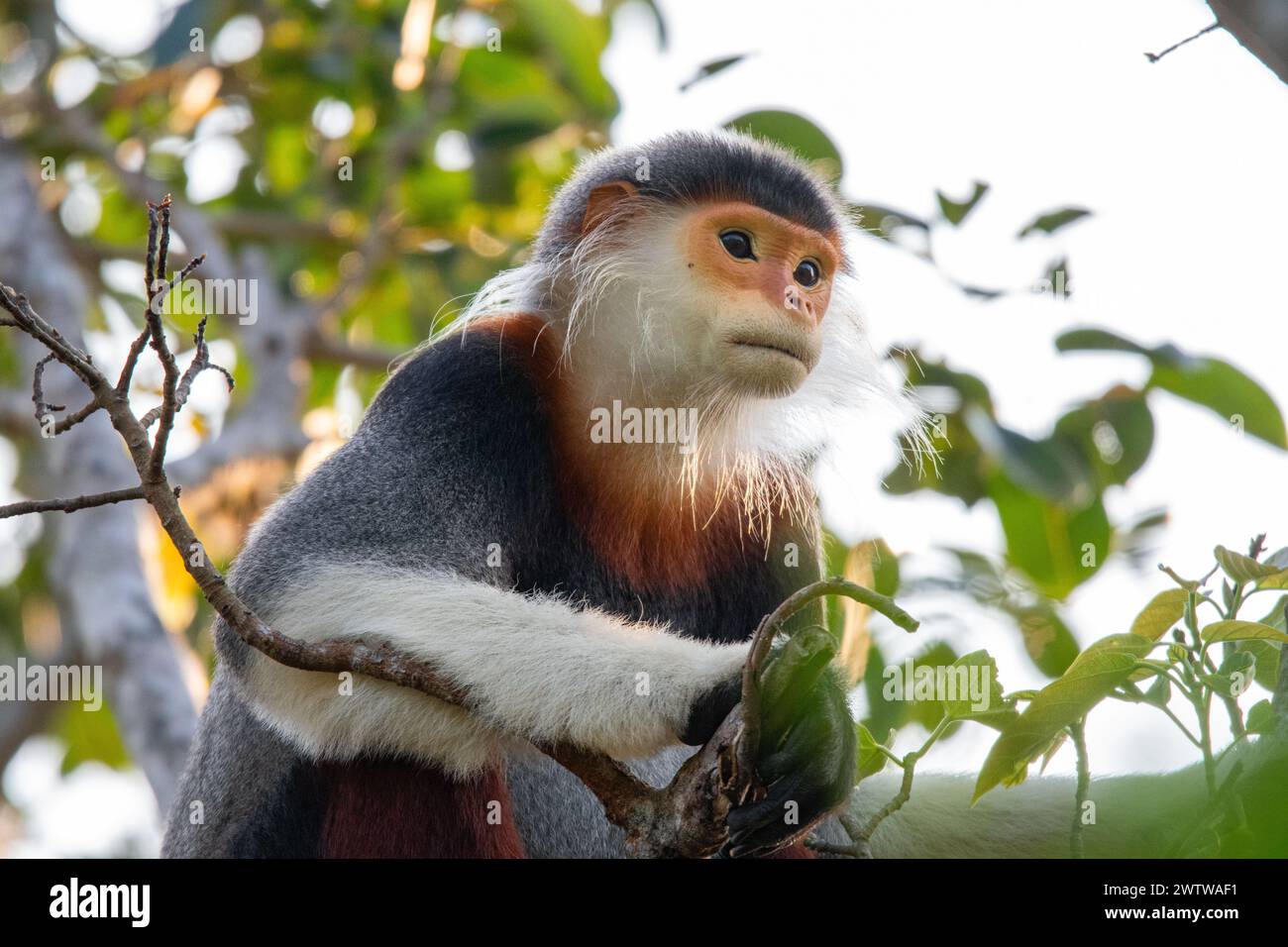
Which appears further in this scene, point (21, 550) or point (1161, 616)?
point (21, 550)

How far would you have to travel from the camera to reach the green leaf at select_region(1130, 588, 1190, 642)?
275 cm

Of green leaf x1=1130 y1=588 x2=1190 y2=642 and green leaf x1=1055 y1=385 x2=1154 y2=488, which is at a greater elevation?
green leaf x1=1055 y1=385 x2=1154 y2=488

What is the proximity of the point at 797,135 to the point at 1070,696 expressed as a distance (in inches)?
132

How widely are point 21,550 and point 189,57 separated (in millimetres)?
3604

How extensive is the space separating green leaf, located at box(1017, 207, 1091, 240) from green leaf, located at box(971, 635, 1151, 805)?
283 cm

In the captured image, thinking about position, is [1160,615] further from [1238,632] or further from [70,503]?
[70,503]

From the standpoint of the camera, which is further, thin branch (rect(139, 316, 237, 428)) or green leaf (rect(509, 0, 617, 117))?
green leaf (rect(509, 0, 617, 117))

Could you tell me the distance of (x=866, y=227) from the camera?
17.8ft

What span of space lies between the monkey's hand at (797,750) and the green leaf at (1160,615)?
64 cm

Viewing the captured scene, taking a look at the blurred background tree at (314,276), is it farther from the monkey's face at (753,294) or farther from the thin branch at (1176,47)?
the thin branch at (1176,47)

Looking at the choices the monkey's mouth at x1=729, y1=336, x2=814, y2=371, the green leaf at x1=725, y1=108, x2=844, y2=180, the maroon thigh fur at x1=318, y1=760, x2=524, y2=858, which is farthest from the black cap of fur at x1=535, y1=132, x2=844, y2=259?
the maroon thigh fur at x1=318, y1=760, x2=524, y2=858

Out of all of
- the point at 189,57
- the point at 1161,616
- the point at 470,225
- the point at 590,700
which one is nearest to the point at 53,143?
the point at 189,57

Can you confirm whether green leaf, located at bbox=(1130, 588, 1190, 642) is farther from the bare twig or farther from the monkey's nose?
the monkey's nose
